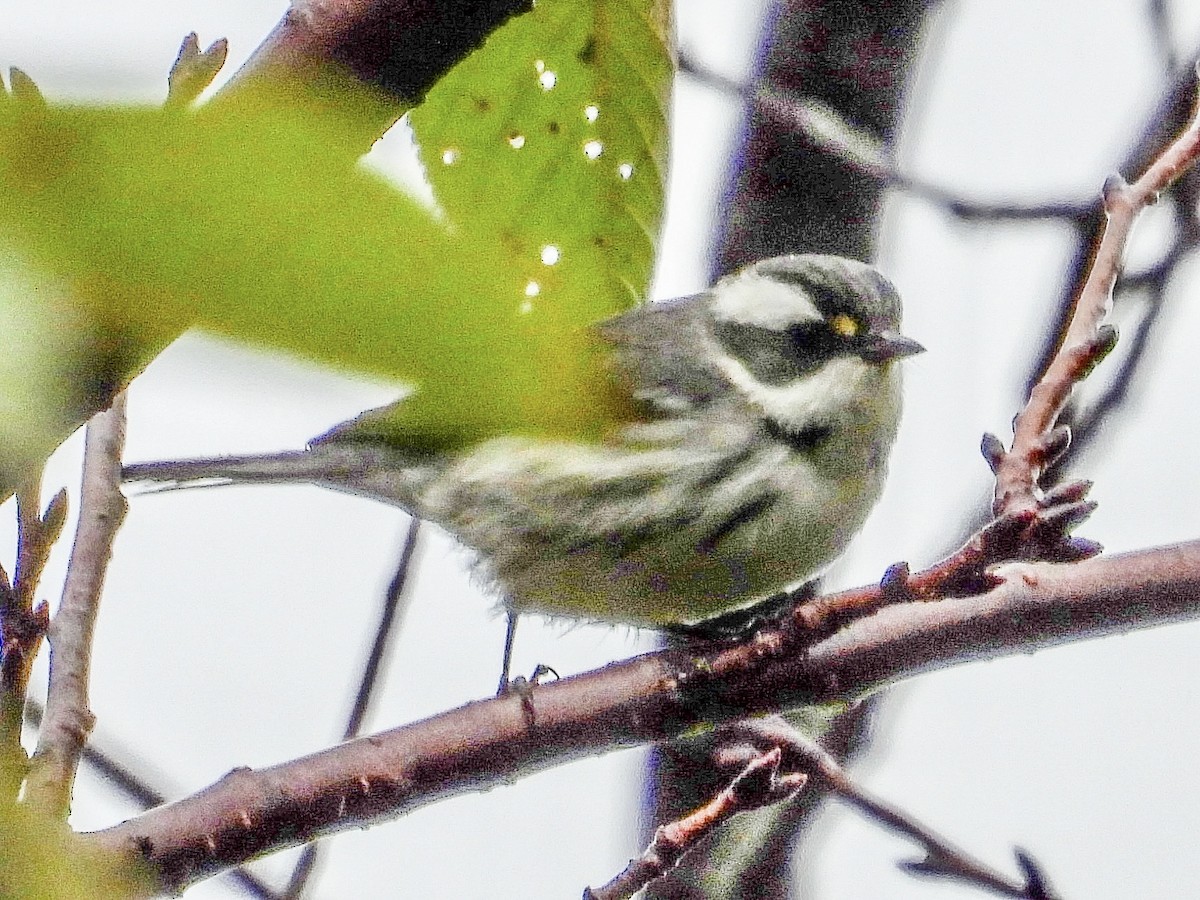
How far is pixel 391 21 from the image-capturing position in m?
0.86

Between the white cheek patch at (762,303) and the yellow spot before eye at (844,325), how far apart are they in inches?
1.2

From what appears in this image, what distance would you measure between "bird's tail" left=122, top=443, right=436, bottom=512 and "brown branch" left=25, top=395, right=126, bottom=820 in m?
1.09

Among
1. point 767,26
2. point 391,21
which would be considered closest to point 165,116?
point 391,21

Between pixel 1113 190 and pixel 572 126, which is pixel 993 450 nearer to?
pixel 1113 190

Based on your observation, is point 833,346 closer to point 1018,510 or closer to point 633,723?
point 633,723

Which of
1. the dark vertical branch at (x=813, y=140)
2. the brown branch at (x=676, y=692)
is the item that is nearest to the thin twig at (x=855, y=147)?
the dark vertical branch at (x=813, y=140)

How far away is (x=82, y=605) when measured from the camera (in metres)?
1.43

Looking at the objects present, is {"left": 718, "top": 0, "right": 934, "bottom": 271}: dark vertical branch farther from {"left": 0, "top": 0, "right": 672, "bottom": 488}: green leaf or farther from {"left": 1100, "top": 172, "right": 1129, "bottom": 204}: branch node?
{"left": 0, "top": 0, "right": 672, "bottom": 488}: green leaf

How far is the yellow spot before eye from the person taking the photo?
105 inches

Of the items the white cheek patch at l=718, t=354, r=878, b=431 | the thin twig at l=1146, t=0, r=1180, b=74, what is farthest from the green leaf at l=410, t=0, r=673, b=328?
the thin twig at l=1146, t=0, r=1180, b=74

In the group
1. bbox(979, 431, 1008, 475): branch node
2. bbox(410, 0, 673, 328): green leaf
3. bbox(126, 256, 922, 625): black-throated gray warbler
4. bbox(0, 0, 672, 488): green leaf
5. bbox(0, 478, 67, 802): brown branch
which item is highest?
bbox(126, 256, 922, 625): black-throated gray warbler

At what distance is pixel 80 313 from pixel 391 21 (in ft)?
1.93

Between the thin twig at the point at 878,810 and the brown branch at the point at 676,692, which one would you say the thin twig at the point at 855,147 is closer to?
the brown branch at the point at 676,692

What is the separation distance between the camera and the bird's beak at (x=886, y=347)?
8.39 feet
